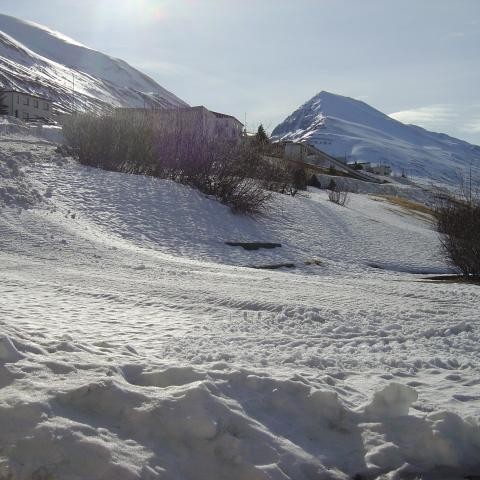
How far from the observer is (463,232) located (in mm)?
13555

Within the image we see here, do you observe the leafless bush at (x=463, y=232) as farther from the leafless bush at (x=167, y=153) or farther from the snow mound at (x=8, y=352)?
the snow mound at (x=8, y=352)

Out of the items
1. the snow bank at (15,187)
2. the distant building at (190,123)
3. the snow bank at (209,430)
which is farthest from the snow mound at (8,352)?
the distant building at (190,123)

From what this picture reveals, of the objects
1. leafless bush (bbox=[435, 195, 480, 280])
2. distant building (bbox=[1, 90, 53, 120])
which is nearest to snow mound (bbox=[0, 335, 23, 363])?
leafless bush (bbox=[435, 195, 480, 280])

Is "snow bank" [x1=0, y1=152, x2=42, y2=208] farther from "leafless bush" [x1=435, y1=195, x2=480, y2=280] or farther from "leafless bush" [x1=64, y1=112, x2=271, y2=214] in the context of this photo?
"leafless bush" [x1=435, y1=195, x2=480, y2=280]

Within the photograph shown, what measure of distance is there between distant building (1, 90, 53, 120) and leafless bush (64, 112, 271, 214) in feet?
253

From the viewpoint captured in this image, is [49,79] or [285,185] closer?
[285,185]

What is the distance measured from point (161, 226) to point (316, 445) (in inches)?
478

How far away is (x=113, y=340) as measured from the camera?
396 centimetres

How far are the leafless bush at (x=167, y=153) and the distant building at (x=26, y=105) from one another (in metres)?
77.0

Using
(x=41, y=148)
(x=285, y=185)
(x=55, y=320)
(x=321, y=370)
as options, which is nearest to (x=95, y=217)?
(x=41, y=148)

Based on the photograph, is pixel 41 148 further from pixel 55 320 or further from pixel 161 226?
pixel 55 320

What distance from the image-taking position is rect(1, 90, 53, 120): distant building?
9400 cm

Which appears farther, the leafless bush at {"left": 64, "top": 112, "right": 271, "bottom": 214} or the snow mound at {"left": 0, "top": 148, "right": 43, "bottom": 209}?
the leafless bush at {"left": 64, "top": 112, "right": 271, "bottom": 214}

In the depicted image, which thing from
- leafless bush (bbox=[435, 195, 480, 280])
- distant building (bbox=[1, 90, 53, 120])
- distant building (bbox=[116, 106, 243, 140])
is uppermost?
distant building (bbox=[1, 90, 53, 120])
